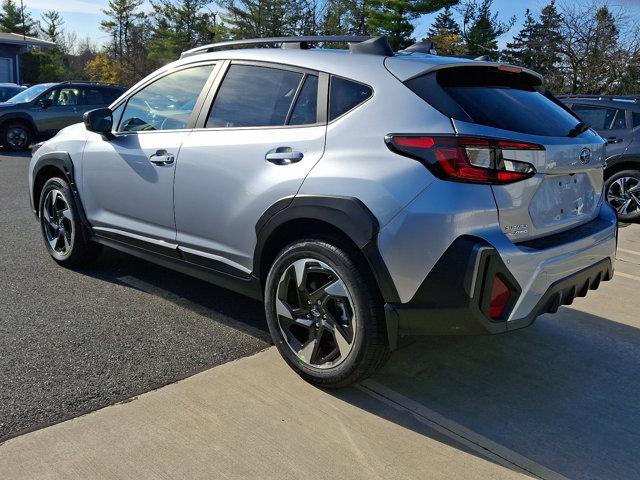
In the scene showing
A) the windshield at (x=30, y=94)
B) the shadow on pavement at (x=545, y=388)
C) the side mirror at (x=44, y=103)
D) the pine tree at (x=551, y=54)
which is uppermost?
the pine tree at (x=551, y=54)

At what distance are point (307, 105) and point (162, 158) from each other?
1.11m

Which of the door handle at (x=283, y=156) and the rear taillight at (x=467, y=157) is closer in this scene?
the rear taillight at (x=467, y=157)

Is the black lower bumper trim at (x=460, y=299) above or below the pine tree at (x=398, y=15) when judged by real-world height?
below

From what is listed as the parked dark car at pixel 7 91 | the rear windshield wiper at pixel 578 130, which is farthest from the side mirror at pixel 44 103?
the rear windshield wiper at pixel 578 130

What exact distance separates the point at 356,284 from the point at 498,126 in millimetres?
982

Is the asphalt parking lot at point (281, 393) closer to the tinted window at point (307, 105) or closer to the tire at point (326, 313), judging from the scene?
the tire at point (326, 313)

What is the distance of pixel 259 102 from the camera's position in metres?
3.65

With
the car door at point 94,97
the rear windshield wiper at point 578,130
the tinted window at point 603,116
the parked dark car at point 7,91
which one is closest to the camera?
the rear windshield wiper at point 578,130

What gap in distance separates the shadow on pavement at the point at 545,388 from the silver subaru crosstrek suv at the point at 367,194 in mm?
502

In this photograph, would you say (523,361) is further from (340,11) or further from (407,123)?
(340,11)

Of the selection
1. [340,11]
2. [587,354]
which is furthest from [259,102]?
[340,11]

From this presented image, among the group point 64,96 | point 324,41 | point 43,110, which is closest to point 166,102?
point 324,41

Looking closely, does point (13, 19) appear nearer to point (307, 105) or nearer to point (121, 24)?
point (121, 24)

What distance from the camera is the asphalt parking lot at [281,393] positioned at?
2730mm
